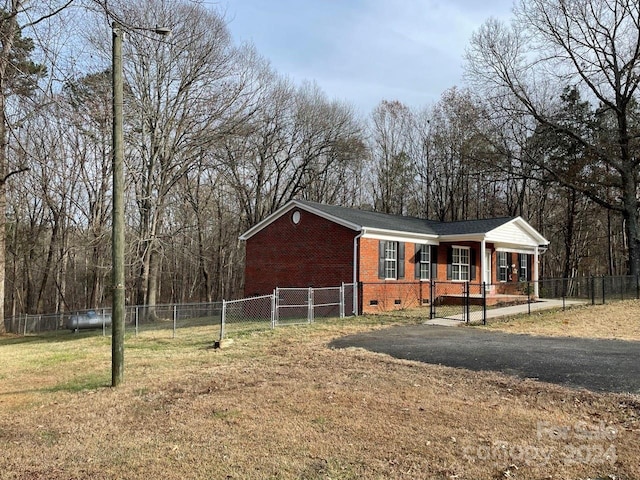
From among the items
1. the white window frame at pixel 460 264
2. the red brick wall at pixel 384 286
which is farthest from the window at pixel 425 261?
the white window frame at pixel 460 264

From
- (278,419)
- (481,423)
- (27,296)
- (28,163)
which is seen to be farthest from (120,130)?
(27,296)

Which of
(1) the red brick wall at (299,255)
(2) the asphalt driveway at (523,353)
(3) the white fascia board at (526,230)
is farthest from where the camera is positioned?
(3) the white fascia board at (526,230)

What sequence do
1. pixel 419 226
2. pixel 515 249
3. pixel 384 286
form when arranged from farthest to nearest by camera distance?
pixel 515 249, pixel 419 226, pixel 384 286

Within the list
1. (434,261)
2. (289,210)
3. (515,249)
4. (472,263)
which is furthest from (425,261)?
(515,249)

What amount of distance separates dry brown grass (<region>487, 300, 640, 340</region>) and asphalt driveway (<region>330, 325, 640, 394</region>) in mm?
1430

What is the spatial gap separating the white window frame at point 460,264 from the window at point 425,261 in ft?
5.53

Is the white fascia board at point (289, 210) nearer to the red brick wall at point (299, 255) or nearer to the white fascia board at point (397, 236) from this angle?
the red brick wall at point (299, 255)

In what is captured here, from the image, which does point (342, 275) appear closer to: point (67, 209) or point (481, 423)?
point (481, 423)

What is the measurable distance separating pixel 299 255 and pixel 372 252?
3397 mm

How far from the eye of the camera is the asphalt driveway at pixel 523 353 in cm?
754

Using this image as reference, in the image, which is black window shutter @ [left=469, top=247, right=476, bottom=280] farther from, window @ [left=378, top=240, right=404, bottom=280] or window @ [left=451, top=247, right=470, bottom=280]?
window @ [left=378, top=240, right=404, bottom=280]

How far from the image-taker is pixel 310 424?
5.46 metres

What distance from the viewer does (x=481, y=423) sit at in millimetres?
5379

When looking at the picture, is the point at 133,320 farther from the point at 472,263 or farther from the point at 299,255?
the point at 472,263
